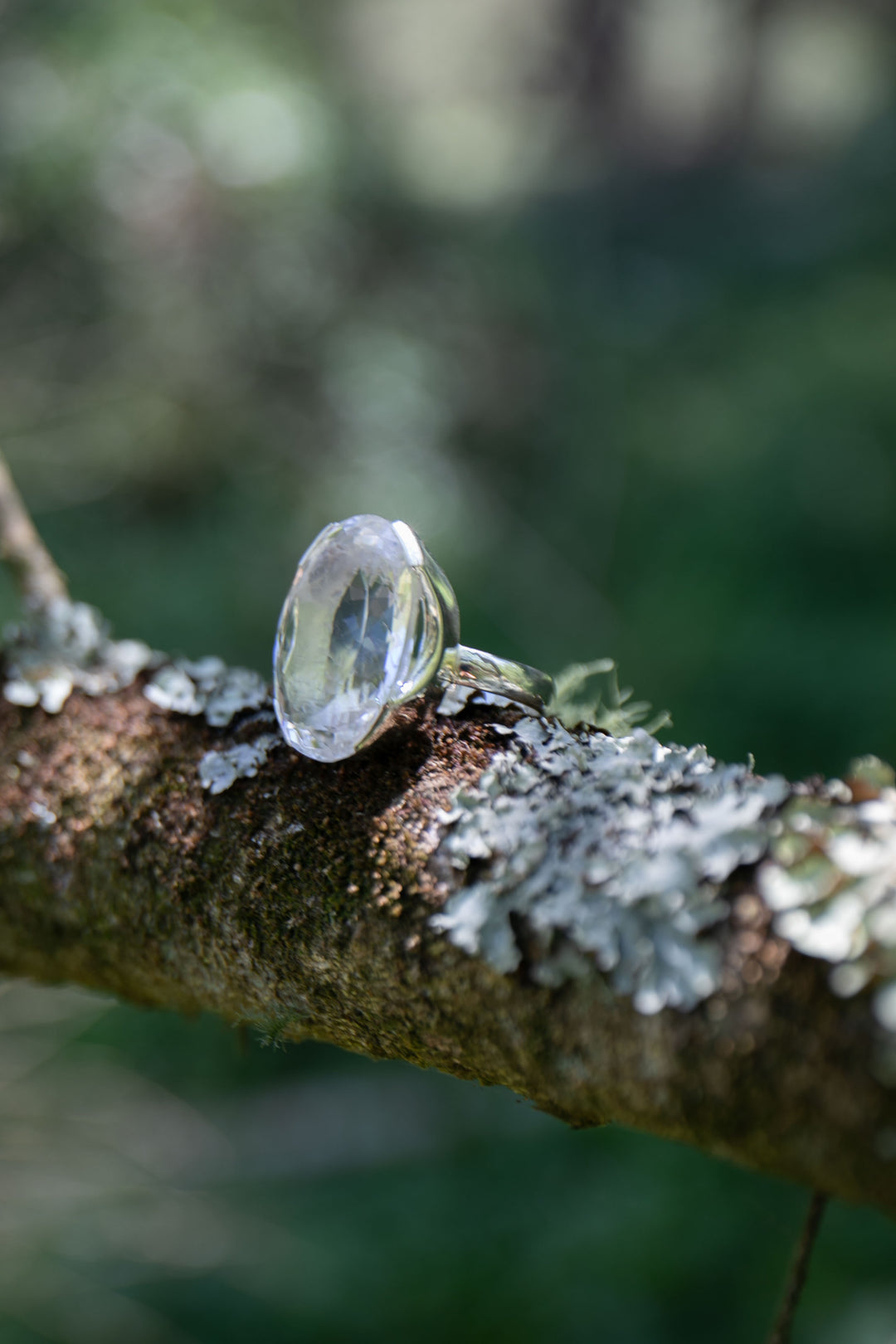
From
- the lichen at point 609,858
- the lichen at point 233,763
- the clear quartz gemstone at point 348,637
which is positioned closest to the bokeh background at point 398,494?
the lichen at point 233,763

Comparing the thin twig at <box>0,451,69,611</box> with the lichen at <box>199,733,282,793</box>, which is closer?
the lichen at <box>199,733,282,793</box>

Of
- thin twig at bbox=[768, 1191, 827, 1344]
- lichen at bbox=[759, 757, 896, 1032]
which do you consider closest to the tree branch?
lichen at bbox=[759, 757, 896, 1032]

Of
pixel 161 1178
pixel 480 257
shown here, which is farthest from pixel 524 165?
pixel 161 1178

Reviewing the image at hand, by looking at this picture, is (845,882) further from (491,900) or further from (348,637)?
(348,637)

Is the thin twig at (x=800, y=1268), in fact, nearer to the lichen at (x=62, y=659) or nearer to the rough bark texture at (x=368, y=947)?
the rough bark texture at (x=368, y=947)

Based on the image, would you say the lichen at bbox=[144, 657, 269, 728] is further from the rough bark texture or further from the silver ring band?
the silver ring band

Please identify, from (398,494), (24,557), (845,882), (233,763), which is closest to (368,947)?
(233,763)
